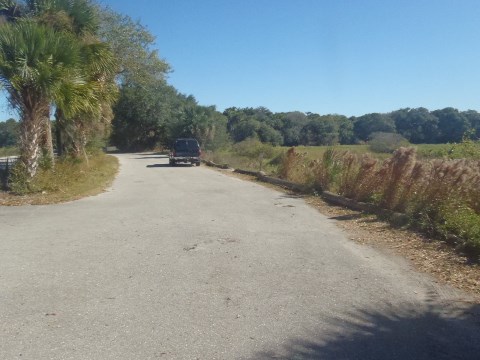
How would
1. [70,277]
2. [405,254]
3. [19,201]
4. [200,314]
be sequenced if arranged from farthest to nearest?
[19,201]
[405,254]
[70,277]
[200,314]

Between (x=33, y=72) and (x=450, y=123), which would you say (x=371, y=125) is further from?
(x=33, y=72)

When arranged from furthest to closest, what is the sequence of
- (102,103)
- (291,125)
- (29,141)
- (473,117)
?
(291,125), (473,117), (102,103), (29,141)

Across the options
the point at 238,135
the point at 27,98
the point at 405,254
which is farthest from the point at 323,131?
the point at 405,254

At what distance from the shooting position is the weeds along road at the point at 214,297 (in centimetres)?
427

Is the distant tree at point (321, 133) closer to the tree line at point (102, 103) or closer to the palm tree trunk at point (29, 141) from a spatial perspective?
the tree line at point (102, 103)

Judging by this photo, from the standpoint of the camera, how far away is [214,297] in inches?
217

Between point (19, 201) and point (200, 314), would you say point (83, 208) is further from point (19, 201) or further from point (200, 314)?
point (200, 314)

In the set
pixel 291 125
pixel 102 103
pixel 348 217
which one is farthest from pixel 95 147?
pixel 291 125

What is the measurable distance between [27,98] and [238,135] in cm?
5676

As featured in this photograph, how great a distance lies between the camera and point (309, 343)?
434cm

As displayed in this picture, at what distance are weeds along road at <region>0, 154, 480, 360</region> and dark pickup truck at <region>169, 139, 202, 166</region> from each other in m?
21.9

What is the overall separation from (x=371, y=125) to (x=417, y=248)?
184 feet

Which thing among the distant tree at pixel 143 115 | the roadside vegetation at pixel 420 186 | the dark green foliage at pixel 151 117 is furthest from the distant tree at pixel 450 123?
the roadside vegetation at pixel 420 186

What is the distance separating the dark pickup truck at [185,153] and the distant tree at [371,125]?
29622 mm
